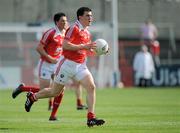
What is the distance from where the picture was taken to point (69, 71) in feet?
55.1

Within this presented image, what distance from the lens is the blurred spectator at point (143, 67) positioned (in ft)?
127

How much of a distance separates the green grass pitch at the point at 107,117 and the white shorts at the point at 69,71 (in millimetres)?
984

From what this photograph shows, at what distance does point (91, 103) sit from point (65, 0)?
1034 inches

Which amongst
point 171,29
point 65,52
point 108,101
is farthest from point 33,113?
point 171,29

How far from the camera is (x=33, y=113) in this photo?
20859 millimetres

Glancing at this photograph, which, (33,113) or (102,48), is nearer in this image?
(102,48)

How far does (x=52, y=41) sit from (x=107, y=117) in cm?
253

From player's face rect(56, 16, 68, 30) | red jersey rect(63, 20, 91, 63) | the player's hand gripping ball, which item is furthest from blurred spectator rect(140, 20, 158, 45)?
the player's hand gripping ball

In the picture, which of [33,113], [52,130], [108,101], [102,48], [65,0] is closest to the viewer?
[52,130]

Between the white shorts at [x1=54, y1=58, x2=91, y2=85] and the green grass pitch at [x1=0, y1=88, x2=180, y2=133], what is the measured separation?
98cm

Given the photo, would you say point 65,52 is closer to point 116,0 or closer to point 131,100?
point 131,100

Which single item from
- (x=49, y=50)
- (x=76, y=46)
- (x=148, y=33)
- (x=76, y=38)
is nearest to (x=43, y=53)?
(x=49, y=50)

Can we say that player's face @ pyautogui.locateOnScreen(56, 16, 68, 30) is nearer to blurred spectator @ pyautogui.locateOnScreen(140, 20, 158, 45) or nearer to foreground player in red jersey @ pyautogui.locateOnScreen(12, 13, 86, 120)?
foreground player in red jersey @ pyautogui.locateOnScreen(12, 13, 86, 120)

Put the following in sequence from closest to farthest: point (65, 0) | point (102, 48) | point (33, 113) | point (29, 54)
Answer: point (102, 48) < point (33, 113) < point (29, 54) < point (65, 0)
